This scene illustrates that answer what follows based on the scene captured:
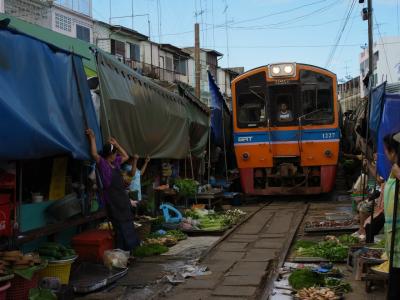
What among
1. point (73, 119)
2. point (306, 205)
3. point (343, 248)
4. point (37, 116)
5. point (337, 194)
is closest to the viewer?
point (37, 116)

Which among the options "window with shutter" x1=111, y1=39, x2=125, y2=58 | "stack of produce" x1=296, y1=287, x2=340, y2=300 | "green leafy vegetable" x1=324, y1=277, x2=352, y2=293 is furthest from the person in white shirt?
"window with shutter" x1=111, y1=39, x2=125, y2=58

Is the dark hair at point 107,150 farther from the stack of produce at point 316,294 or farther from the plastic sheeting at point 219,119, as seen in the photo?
the plastic sheeting at point 219,119

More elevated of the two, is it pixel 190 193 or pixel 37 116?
pixel 37 116

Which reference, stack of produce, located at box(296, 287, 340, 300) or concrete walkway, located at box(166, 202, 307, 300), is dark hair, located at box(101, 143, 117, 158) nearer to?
concrete walkway, located at box(166, 202, 307, 300)

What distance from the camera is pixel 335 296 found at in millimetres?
5395

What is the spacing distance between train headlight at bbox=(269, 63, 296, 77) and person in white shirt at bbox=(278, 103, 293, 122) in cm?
85

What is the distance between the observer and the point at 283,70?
14.6 meters

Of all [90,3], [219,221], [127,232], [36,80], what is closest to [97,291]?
[127,232]

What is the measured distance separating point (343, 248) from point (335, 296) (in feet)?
6.57

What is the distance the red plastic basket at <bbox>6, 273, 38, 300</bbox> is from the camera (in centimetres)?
485

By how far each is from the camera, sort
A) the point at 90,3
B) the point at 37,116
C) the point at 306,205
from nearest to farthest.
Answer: the point at 37,116, the point at 306,205, the point at 90,3

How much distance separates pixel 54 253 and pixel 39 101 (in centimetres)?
172

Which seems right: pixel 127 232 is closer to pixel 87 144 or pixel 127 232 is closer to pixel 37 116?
pixel 87 144

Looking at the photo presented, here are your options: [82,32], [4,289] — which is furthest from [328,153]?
[82,32]
